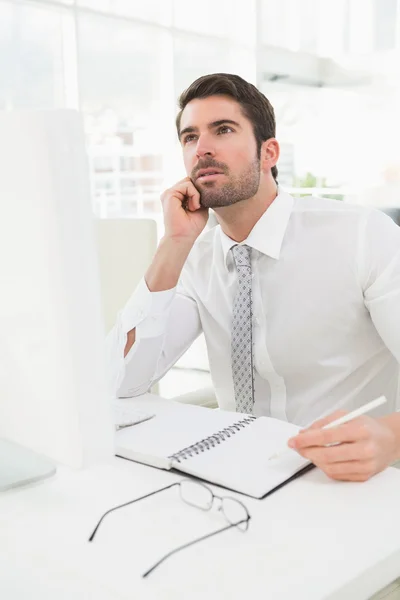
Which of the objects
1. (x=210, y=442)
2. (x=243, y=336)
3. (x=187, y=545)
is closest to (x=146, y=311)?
(x=243, y=336)

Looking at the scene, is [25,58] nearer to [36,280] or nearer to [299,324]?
[299,324]

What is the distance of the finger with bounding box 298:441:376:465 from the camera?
840 millimetres

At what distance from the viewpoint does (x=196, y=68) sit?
20.9 ft

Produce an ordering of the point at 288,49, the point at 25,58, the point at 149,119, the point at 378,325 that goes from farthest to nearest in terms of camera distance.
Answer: the point at 288,49, the point at 149,119, the point at 25,58, the point at 378,325

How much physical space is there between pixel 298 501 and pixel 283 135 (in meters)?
7.09

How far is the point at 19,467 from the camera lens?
0.90 meters

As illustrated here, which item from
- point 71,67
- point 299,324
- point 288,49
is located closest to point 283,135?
point 288,49

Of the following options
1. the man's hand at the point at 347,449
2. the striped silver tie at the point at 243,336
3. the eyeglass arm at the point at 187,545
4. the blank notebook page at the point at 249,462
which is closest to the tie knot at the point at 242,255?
the striped silver tie at the point at 243,336

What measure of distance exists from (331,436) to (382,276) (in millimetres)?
651

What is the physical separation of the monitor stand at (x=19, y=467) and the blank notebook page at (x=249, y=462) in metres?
0.17

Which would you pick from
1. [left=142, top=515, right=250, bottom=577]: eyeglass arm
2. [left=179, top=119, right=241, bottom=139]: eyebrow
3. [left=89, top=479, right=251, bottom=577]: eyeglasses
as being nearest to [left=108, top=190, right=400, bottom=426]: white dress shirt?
[left=179, top=119, right=241, bottom=139]: eyebrow

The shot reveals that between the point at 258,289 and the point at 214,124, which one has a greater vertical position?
the point at 214,124

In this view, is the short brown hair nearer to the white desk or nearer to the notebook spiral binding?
the notebook spiral binding

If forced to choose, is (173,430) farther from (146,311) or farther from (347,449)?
(146,311)
